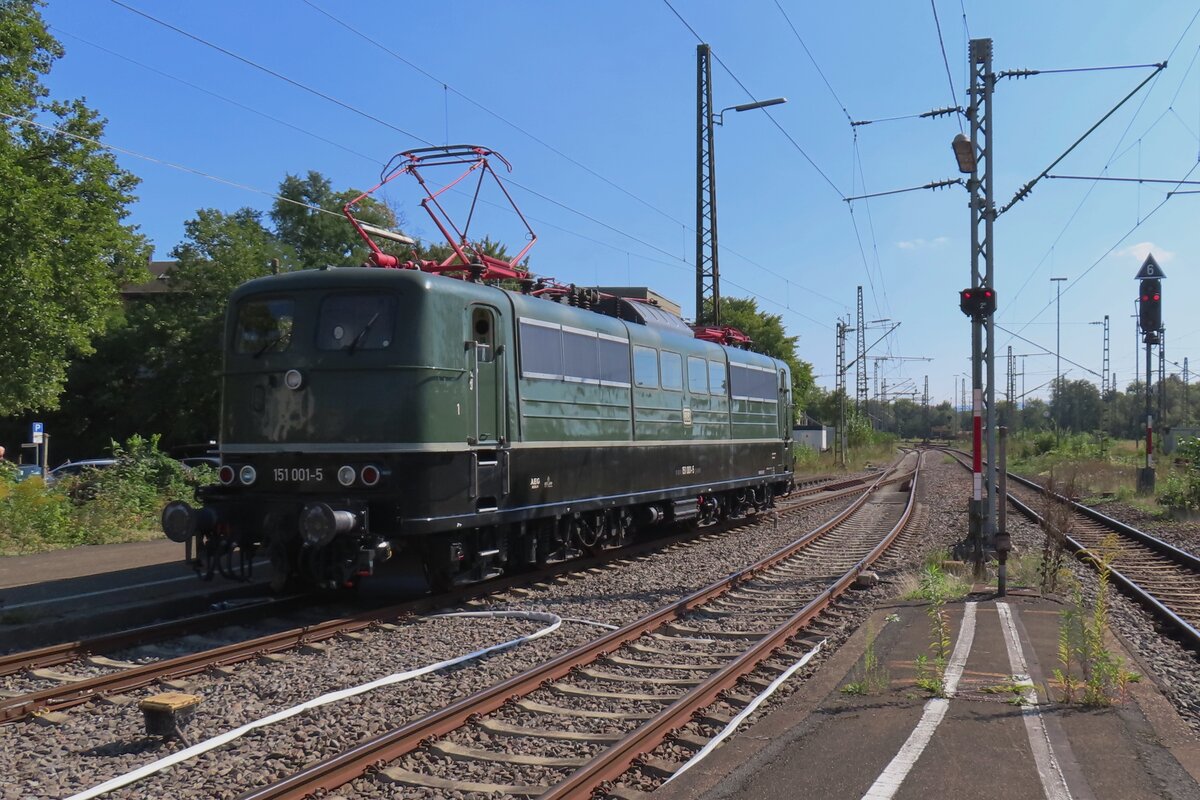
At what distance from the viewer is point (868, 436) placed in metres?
65.9

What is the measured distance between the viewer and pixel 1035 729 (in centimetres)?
582

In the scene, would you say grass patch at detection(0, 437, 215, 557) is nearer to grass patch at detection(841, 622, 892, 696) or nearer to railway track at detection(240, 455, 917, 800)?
railway track at detection(240, 455, 917, 800)

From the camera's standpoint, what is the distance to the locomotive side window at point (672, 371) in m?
14.7

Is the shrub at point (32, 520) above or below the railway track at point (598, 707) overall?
above

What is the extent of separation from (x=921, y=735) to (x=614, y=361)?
7.96m

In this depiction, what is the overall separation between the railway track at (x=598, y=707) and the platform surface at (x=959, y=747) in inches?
20.5

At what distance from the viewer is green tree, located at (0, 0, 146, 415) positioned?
23.9 m

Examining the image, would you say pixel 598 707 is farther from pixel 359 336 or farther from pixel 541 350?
pixel 541 350

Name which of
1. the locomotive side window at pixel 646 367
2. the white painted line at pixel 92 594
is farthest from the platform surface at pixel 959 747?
the white painted line at pixel 92 594

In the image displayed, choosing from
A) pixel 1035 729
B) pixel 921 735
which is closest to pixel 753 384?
pixel 1035 729

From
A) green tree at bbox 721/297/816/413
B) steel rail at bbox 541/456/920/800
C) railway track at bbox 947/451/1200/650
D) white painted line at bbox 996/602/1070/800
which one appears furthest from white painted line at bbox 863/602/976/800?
green tree at bbox 721/297/816/413

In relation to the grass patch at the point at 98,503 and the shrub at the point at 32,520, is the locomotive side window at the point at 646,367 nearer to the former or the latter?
the grass patch at the point at 98,503

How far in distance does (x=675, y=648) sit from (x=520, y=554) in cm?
345

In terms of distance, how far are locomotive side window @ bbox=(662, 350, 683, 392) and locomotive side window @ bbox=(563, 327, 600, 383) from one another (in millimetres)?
2258
